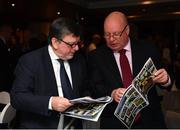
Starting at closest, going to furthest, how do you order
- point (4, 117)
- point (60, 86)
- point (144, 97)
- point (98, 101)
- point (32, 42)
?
1. point (98, 101)
2. point (60, 86)
3. point (144, 97)
4. point (4, 117)
5. point (32, 42)

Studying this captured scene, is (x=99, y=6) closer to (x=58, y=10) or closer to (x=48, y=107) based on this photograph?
(x=58, y=10)

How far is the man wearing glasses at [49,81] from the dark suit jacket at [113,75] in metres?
0.25

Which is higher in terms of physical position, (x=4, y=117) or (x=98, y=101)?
(x=98, y=101)

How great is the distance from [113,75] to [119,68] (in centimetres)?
6

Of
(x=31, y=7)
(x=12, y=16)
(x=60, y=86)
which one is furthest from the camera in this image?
(x=31, y=7)

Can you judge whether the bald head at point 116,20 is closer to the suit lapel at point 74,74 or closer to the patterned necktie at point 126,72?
the patterned necktie at point 126,72

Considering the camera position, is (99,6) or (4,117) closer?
(4,117)

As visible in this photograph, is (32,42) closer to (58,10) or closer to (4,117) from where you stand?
(4,117)

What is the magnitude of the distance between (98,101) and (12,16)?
6.49 m

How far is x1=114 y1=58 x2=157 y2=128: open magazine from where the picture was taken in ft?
6.59

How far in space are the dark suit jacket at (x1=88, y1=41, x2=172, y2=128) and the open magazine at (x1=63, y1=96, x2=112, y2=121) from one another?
36 centimetres

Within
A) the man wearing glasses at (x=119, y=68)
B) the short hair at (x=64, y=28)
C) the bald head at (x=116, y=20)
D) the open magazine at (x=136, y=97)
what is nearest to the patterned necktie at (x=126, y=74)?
the man wearing glasses at (x=119, y=68)

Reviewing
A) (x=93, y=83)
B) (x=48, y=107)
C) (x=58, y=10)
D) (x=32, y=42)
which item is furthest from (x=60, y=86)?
(x=58, y=10)

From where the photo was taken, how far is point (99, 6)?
469 inches
